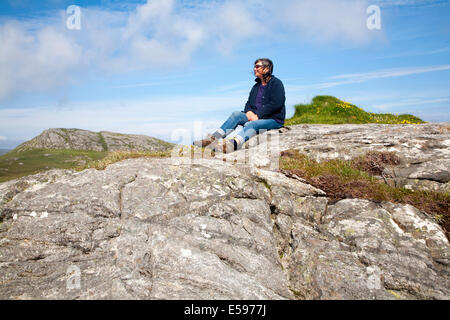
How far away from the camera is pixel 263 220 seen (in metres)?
6.48

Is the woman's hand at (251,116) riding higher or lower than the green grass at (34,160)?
→ higher

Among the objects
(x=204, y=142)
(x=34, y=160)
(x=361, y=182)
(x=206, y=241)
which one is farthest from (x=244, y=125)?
(x=34, y=160)

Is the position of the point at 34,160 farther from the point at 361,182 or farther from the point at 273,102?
the point at 361,182

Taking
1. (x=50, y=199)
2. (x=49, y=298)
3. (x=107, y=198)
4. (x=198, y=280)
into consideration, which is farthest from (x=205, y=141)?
(x=49, y=298)

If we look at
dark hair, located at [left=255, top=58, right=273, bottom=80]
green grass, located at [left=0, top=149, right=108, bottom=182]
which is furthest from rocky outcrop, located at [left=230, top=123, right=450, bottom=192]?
green grass, located at [left=0, top=149, right=108, bottom=182]

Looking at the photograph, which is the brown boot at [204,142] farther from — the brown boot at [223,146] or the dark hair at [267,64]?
the dark hair at [267,64]

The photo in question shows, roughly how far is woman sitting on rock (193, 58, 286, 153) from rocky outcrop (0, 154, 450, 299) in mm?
4471

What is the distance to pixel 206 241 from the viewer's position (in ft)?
18.4

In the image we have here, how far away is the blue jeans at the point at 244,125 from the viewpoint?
11.6 metres

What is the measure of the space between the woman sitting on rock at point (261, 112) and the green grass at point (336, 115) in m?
7.66

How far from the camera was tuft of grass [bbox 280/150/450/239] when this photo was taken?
6.73m

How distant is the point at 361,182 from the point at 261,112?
230 inches

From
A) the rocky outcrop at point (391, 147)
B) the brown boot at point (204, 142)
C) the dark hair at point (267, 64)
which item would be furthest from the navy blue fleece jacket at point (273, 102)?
the brown boot at point (204, 142)
